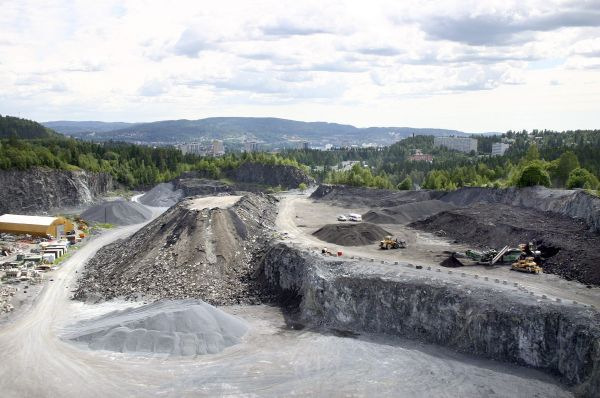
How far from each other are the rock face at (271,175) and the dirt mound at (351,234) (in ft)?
208

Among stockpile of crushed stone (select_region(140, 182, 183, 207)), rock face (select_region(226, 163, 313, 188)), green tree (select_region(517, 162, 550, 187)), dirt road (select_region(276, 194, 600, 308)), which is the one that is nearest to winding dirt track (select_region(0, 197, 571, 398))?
dirt road (select_region(276, 194, 600, 308))

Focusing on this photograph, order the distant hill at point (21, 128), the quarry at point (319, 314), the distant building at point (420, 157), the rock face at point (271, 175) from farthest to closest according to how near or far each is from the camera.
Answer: the distant hill at point (21, 128), the distant building at point (420, 157), the rock face at point (271, 175), the quarry at point (319, 314)

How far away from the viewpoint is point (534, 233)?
159 ft

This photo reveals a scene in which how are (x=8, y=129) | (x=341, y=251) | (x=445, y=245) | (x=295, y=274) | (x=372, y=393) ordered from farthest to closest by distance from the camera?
(x=8, y=129) → (x=445, y=245) → (x=341, y=251) → (x=295, y=274) → (x=372, y=393)

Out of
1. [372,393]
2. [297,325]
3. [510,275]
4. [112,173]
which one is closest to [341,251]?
[297,325]

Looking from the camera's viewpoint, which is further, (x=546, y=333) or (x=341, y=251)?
(x=341, y=251)

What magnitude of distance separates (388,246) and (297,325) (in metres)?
14.8

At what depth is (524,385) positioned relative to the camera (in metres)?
28.4

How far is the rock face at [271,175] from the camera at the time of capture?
119062 mm

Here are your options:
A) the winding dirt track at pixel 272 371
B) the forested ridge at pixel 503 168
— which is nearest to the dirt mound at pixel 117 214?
the forested ridge at pixel 503 168

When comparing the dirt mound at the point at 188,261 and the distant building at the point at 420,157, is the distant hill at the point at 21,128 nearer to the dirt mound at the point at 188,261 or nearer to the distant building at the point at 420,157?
the distant building at the point at 420,157

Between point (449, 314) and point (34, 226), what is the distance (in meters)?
53.8

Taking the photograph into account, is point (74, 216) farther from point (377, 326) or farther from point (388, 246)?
point (377, 326)

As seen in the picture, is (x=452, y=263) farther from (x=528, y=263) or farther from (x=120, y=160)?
(x=120, y=160)
